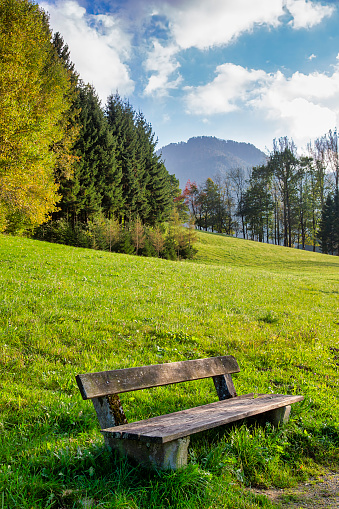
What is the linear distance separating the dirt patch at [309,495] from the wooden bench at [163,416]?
0.64 metres

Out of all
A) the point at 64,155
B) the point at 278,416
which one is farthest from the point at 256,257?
the point at 278,416

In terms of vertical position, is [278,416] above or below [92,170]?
below

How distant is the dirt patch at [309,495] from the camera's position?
105 inches

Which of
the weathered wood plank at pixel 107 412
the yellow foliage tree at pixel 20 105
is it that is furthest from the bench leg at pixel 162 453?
the yellow foliage tree at pixel 20 105

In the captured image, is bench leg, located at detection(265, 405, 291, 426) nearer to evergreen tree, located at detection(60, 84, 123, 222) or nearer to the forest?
the forest

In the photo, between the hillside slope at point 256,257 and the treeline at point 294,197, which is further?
the treeline at point 294,197

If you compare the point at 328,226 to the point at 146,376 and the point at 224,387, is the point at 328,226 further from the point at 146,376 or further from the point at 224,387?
the point at 146,376

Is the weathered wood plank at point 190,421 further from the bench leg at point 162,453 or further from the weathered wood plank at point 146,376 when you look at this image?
the weathered wood plank at point 146,376

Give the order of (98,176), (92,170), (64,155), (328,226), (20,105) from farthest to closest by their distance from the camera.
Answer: (328,226)
(98,176)
(92,170)
(64,155)
(20,105)

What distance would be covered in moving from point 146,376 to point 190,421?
75 centimetres

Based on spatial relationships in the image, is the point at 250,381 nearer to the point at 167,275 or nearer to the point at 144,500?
the point at 144,500

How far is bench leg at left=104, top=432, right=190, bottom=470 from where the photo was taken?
2.55 m

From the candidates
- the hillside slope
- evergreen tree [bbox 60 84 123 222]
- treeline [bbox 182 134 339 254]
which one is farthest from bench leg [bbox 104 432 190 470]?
treeline [bbox 182 134 339 254]

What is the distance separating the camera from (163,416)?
324cm
